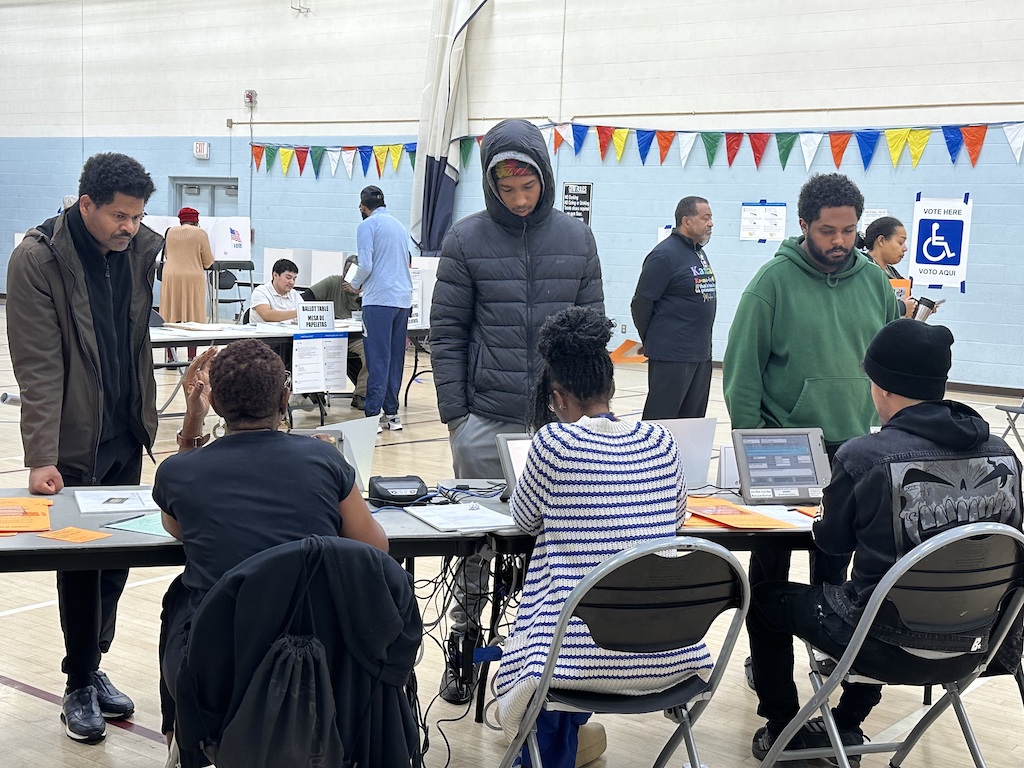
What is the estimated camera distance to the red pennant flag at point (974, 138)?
29.5 ft

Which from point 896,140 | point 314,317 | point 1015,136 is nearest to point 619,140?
point 896,140

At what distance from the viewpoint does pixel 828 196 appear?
9.96 ft

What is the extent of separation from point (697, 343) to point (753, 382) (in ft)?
8.63

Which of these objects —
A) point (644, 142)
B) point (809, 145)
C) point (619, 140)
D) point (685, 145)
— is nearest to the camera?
point (809, 145)

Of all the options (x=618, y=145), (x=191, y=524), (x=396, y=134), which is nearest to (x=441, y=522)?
(x=191, y=524)

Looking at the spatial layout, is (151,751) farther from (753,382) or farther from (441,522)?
(753,382)

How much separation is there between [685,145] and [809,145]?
1.19 m

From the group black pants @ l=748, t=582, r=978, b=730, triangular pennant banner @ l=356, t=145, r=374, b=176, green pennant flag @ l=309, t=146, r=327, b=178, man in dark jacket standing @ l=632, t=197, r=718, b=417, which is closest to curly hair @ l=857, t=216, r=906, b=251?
man in dark jacket standing @ l=632, t=197, r=718, b=417

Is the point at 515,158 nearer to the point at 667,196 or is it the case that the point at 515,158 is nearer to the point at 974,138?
the point at 974,138

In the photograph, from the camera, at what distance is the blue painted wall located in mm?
9164

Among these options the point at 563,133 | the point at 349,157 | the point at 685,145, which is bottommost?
the point at 349,157

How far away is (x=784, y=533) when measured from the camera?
8.64 ft

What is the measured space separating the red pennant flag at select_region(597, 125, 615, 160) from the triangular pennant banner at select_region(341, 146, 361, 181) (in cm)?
309

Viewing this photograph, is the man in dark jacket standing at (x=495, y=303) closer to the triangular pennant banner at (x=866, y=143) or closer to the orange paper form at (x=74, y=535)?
the orange paper form at (x=74, y=535)
